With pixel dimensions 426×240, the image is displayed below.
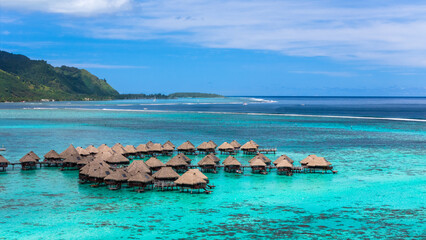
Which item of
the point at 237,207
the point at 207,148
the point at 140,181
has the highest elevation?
the point at 207,148

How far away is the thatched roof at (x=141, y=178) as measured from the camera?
36.9 metres

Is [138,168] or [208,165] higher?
[138,168]

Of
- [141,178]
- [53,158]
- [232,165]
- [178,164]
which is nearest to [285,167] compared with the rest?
[232,165]

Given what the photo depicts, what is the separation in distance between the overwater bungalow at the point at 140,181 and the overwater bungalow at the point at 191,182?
2.26m

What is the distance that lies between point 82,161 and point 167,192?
11.9m

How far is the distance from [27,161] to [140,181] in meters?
15.1

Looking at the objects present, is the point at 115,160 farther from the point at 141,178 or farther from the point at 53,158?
the point at 141,178

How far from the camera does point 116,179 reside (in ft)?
123

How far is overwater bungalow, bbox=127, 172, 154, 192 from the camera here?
1454 inches

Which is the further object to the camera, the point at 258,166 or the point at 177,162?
the point at 258,166

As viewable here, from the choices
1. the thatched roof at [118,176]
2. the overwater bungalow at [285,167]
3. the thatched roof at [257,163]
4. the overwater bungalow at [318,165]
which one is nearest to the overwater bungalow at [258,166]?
the thatched roof at [257,163]

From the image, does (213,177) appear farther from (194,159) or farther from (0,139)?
(0,139)

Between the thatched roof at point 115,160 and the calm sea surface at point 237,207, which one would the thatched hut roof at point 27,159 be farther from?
the thatched roof at point 115,160

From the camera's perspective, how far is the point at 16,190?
36969 mm
